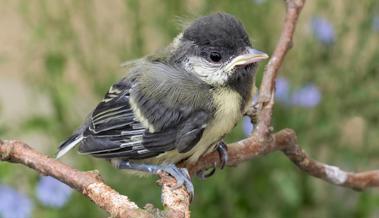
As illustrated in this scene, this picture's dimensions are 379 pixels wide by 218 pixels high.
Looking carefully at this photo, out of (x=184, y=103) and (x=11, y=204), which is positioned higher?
(x=184, y=103)

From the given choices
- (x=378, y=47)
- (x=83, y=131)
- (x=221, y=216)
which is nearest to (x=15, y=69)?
(x=221, y=216)

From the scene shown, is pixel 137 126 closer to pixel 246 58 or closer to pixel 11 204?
pixel 246 58

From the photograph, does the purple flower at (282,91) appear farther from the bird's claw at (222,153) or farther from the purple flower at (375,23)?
the bird's claw at (222,153)

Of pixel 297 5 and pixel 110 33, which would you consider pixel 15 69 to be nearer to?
pixel 110 33

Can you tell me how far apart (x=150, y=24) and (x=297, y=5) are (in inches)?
53.6

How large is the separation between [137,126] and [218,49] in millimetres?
295

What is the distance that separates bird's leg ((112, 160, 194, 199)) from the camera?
1667 mm

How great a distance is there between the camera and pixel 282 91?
10.7 feet

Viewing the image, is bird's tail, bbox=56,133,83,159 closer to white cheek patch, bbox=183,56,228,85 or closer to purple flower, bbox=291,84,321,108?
white cheek patch, bbox=183,56,228,85

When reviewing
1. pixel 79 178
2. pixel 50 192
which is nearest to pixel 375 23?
pixel 50 192

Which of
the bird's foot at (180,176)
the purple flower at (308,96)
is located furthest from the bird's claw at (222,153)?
the purple flower at (308,96)

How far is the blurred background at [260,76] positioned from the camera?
122 inches

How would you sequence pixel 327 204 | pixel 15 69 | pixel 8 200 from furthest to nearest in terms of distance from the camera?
pixel 15 69 → pixel 327 204 → pixel 8 200

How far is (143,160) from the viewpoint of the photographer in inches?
79.4
